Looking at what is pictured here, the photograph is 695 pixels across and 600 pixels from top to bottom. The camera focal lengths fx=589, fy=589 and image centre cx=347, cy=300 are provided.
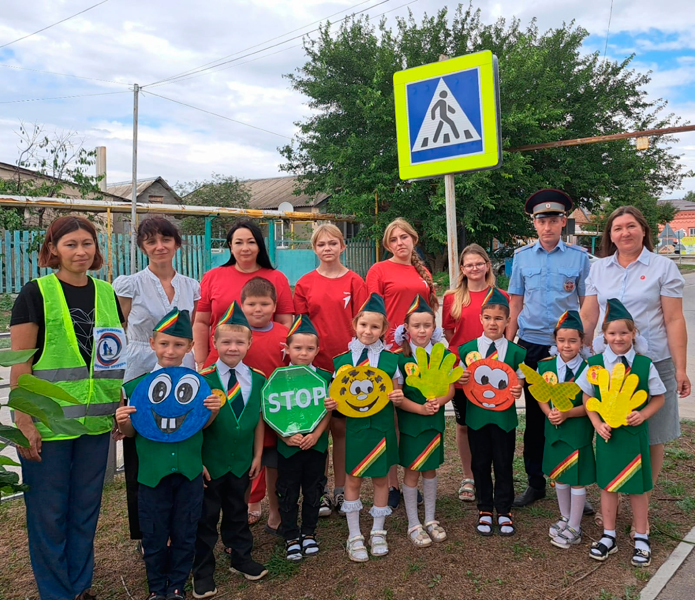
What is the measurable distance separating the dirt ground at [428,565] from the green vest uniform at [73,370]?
1.00 meters

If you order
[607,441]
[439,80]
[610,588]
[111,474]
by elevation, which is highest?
[439,80]

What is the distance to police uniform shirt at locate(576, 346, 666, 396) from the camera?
3354mm

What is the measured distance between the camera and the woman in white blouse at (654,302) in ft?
11.6

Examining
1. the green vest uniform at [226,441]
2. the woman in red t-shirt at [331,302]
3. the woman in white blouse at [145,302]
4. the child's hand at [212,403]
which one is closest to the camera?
the child's hand at [212,403]

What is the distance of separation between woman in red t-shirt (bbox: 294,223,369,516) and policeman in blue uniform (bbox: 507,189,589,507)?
1191mm

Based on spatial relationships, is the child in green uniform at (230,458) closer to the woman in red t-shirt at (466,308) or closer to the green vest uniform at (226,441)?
the green vest uniform at (226,441)

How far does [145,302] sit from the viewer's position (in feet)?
10.9

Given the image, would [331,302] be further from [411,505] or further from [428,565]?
[428,565]

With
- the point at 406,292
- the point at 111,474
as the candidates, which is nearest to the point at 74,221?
the point at 406,292

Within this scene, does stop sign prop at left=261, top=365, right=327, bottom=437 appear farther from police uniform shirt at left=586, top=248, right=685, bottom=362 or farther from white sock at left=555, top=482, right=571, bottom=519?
police uniform shirt at left=586, top=248, right=685, bottom=362

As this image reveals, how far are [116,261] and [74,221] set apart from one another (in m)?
15.9

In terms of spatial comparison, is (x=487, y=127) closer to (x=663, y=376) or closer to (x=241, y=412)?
(x=663, y=376)

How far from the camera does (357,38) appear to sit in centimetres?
2161

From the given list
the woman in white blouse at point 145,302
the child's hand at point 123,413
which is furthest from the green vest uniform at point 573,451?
the child's hand at point 123,413
